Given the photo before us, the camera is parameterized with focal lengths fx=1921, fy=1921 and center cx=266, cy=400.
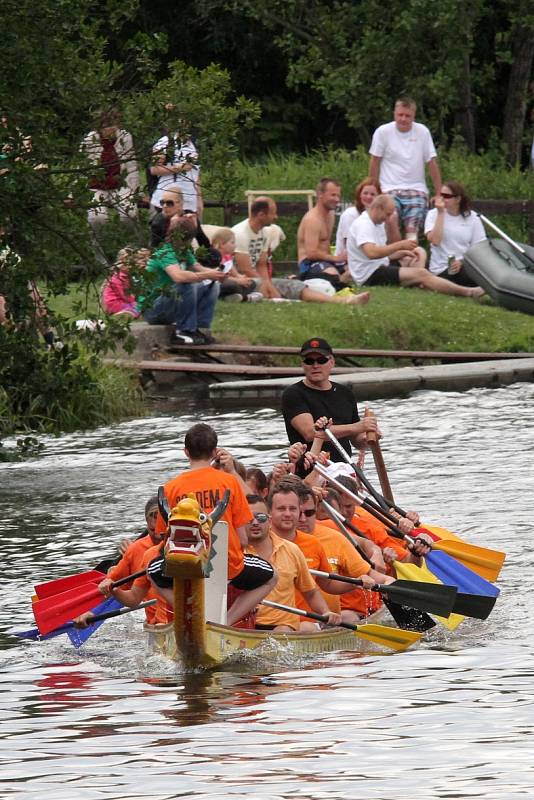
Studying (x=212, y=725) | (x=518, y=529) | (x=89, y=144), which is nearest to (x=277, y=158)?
(x=89, y=144)

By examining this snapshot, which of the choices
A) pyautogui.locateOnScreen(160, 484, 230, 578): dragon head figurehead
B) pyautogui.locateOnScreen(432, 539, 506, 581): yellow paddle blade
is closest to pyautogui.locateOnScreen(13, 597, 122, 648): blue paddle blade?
pyautogui.locateOnScreen(160, 484, 230, 578): dragon head figurehead

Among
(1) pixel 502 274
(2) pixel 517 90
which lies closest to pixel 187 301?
(1) pixel 502 274

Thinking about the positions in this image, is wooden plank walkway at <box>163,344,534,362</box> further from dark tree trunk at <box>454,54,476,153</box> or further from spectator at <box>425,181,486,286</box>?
dark tree trunk at <box>454,54,476,153</box>

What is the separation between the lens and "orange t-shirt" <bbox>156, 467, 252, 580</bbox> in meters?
10.6

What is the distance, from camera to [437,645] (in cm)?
1173

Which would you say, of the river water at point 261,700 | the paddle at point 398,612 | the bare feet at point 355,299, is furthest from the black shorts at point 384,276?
the paddle at point 398,612

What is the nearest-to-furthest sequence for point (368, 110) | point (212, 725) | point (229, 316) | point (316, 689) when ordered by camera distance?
point (212, 725) → point (316, 689) → point (229, 316) → point (368, 110)

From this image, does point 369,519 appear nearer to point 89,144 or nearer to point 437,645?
point 437,645

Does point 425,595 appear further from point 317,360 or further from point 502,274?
point 502,274

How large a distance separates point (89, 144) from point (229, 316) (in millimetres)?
6774

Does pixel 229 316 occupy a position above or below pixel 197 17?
below

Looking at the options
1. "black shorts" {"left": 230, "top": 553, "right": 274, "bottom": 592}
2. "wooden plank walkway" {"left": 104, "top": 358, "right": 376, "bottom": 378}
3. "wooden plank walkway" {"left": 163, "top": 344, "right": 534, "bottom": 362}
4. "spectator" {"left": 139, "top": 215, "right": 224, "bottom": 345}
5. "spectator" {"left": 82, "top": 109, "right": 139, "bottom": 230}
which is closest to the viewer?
"black shorts" {"left": 230, "top": 553, "right": 274, "bottom": 592}

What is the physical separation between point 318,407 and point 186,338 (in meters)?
8.17

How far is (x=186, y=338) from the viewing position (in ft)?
71.2
